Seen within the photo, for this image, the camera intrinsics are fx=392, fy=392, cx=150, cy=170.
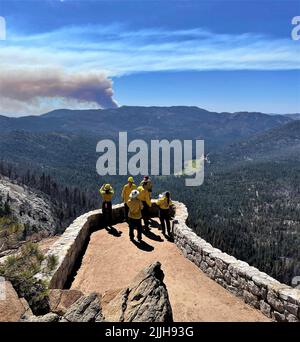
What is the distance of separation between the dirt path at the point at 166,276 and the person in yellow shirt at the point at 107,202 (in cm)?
82

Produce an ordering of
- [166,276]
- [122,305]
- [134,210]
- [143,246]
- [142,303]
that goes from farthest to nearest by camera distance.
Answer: [134,210]
[143,246]
[166,276]
[122,305]
[142,303]

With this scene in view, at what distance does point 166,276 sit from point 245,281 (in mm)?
2892

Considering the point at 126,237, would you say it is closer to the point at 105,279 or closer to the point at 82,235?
the point at 82,235

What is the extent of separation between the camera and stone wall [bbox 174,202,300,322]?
9.41 m

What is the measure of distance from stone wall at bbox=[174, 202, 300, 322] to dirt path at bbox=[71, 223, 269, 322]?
8.8 inches

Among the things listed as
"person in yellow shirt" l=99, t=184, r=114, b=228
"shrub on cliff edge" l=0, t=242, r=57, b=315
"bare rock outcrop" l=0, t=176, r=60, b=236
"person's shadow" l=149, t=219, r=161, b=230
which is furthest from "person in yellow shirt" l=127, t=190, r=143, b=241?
"bare rock outcrop" l=0, t=176, r=60, b=236

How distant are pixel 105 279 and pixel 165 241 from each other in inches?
175

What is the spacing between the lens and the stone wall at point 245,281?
9414 mm

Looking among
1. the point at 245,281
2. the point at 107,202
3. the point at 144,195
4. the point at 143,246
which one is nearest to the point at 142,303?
the point at 245,281

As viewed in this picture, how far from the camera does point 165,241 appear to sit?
17.0m

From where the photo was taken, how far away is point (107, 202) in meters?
19.0

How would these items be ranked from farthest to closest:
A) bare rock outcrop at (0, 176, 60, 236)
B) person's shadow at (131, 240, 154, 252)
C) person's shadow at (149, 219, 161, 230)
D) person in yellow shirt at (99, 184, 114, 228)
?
bare rock outcrop at (0, 176, 60, 236), person's shadow at (149, 219, 161, 230), person in yellow shirt at (99, 184, 114, 228), person's shadow at (131, 240, 154, 252)

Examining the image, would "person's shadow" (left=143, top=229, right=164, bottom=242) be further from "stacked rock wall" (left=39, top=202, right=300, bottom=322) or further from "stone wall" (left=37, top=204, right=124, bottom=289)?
"stone wall" (left=37, top=204, right=124, bottom=289)

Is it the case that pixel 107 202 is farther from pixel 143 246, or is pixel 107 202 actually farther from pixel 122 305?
pixel 122 305
